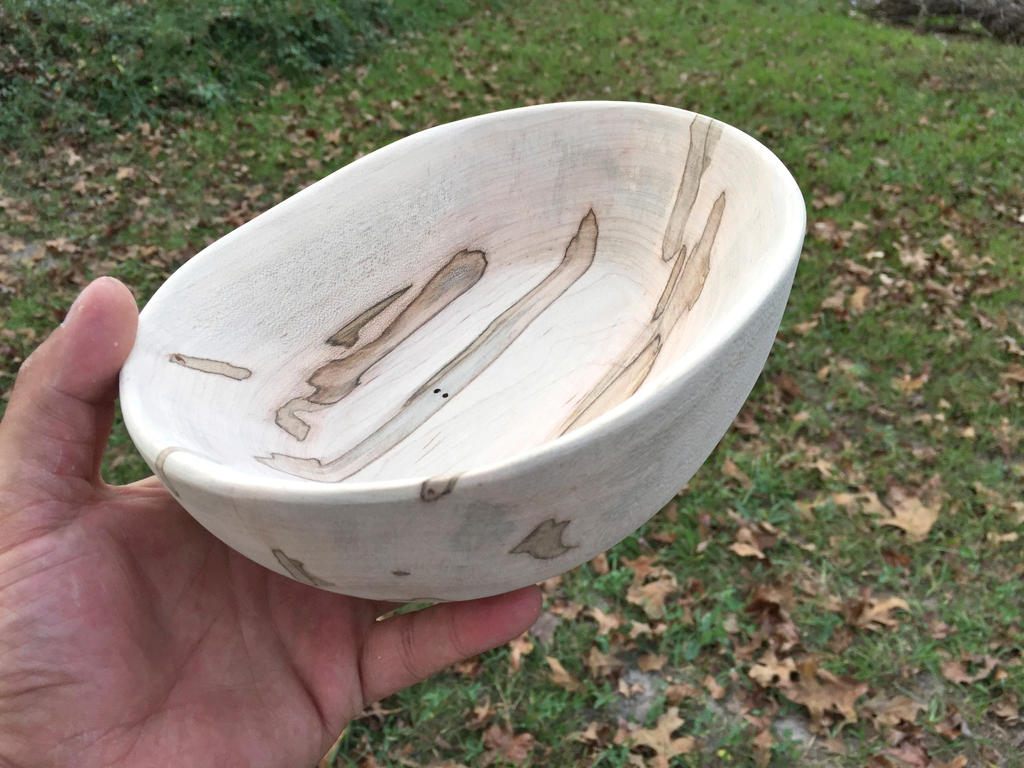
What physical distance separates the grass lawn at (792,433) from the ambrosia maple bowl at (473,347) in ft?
3.23

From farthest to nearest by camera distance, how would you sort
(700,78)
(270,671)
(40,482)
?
(700,78)
(270,671)
(40,482)

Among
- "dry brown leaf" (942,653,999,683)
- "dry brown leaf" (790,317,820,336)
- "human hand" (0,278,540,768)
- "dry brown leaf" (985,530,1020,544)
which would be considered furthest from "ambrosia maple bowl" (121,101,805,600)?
"dry brown leaf" (790,317,820,336)

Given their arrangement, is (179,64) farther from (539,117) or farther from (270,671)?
(270,671)

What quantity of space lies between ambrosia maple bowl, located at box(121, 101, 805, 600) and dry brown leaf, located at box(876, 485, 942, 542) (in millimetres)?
1366

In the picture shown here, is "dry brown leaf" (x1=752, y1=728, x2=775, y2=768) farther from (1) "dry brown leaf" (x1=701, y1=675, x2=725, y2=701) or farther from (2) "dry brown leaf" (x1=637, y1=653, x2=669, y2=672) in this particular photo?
(2) "dry brown leaf" (x1=637, y1=653, x2=669, y2=672)

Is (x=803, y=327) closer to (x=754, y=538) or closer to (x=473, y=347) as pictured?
(x=754, y=538)

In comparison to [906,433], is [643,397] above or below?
above

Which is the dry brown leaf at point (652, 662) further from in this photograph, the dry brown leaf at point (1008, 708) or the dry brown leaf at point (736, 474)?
the dry brown leaf at point (1008, 708)

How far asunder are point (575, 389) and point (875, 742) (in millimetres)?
1218

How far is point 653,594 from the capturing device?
2.06 m

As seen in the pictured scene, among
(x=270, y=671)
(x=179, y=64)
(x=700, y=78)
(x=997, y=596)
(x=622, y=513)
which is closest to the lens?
(x=622, y=513)

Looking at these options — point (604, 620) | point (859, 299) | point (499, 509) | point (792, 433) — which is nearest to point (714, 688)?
point (604, 620)

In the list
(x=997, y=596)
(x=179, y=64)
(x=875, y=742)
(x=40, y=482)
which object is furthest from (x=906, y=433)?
(x=179, y=64)

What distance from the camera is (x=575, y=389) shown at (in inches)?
46.5
